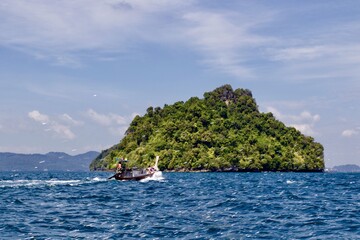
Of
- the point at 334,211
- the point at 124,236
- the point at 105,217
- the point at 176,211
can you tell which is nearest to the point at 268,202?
the point at 334,211

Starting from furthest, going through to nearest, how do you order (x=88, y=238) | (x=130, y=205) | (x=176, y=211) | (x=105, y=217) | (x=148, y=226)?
(x=130, y=205)
(x=176, y=211)
(x=105, y=217)
(x=148, y=226)
(x=88, y=238)

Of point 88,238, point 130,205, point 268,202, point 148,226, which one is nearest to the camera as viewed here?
point 88,238

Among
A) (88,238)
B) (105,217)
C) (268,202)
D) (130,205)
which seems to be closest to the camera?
(88,238)

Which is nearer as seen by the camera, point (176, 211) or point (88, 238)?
point (88, 238)

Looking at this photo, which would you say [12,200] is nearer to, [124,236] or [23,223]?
[23,223]

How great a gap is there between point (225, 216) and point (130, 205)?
12.2m

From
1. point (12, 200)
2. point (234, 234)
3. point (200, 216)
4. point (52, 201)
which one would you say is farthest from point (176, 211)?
point (12, 200)

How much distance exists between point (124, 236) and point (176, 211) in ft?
41.8

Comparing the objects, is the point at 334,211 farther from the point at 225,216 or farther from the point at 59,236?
the point at 59,236

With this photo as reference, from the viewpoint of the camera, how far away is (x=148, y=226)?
33781 mm

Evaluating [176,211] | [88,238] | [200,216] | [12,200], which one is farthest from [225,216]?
[12,200]

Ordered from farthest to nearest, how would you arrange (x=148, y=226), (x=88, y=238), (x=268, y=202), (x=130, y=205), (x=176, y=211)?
1. (x=268, y=202)
2. (x=130, y=205)
3. (x=176, y=211)
4. (x=148, y=226)
5. (x=88, y=238)

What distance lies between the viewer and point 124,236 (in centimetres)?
3008

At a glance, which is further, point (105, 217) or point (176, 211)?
point (176, 211)
